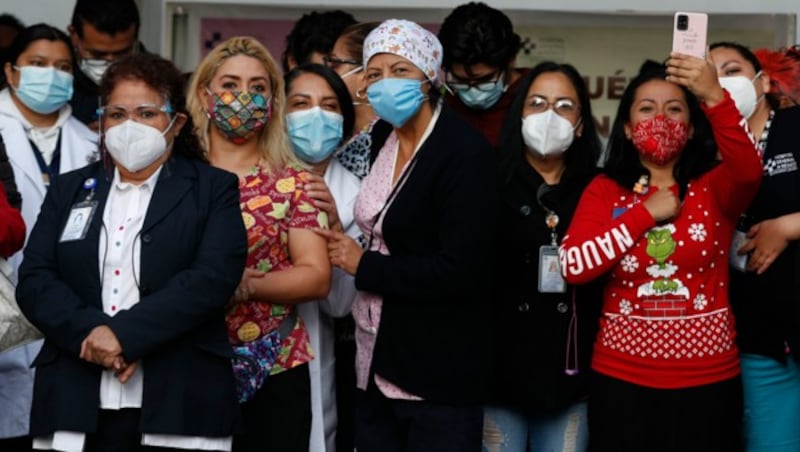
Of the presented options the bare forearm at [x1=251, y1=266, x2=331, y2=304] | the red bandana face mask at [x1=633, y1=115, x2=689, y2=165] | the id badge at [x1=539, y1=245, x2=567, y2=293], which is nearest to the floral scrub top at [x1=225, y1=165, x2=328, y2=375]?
the bare forearm at [x1=251, y1=266, x2=331, y2=304]

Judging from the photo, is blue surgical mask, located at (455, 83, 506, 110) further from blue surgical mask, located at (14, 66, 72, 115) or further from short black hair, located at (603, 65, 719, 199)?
blue surgical mask, located at (14, 66, 72, 115)

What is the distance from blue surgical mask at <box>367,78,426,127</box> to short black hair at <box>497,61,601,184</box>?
0.42 m

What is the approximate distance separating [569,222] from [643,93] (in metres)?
0.55

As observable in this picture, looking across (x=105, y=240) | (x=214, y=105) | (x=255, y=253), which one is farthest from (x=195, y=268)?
(x=214, y=105)

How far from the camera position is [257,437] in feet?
14.9

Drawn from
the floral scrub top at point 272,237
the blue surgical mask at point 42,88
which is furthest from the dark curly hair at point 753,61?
the blue surgical mask at point 42,88

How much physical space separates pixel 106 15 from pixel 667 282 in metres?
3.25

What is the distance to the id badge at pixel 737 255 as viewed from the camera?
4.75 m

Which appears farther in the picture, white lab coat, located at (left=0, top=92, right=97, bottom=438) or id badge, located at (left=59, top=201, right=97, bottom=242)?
white lab coat, located at (left=0, top=92, right=97, bottom=438)

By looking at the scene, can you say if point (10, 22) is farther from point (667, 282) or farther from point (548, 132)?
point (667, 282)

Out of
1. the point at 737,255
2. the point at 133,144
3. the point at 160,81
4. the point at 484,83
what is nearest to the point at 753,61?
the point at 737,255

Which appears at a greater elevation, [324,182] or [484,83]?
[484,83]

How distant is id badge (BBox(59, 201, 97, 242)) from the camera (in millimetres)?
4098

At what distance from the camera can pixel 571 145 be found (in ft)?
15.9
